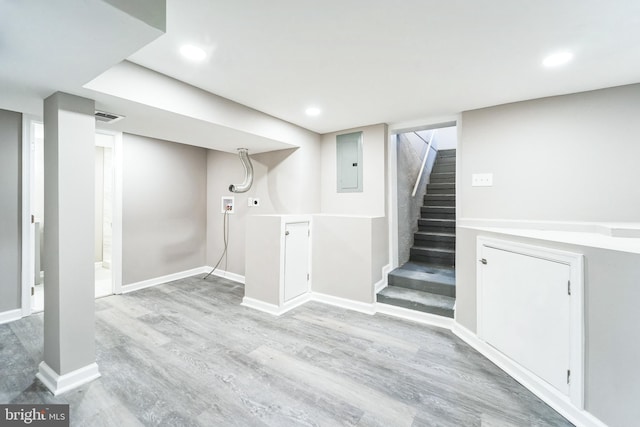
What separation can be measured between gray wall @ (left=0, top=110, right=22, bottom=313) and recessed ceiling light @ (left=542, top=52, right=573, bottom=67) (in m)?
4.88

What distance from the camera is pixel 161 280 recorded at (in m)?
4.05

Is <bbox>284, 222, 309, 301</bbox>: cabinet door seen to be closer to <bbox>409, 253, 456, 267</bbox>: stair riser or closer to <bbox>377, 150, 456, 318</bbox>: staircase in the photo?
<bbox>377, 150, 456, 318</bbox>: staircase

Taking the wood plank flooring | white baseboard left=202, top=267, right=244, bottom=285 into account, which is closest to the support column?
the wood plank flooring

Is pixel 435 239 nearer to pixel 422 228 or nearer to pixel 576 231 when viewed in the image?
pixel 422 228

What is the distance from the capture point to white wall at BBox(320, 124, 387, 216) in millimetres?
3404

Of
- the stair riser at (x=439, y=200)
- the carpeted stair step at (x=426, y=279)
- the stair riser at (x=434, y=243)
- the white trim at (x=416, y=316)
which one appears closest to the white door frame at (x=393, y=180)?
the carpeted stair step at (x=426, y=279)

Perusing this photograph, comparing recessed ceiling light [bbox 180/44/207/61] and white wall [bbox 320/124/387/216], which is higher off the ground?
recessed ceiling light [bbox 180/44/207/61]

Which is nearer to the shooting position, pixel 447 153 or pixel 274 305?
pixel 274 305

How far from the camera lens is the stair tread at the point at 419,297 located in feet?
9.27

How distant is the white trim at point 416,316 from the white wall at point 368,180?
1166 mm

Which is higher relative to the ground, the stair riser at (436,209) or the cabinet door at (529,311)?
the stair riser at (436,209)

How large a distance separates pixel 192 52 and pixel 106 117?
1.11 m

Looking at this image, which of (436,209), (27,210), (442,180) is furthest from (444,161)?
(27,210)

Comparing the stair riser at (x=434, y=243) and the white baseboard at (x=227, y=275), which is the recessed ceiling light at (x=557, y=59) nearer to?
the stair riser at (x=434, y=243)
